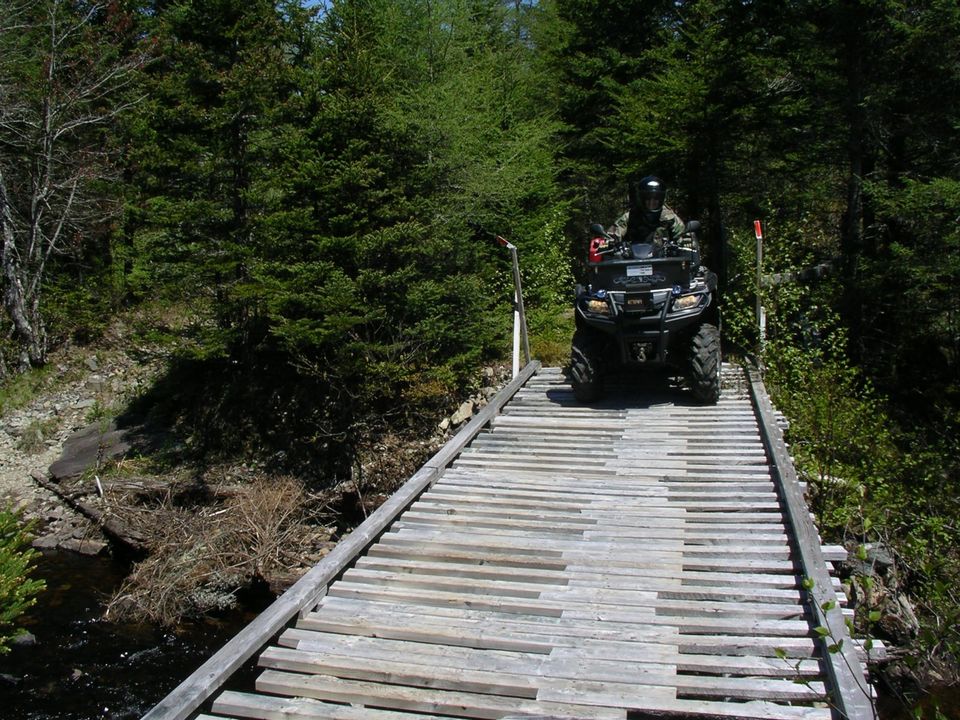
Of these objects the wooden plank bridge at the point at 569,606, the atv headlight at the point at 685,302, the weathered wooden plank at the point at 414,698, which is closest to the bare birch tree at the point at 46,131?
the atv headlight at the point at 685,302

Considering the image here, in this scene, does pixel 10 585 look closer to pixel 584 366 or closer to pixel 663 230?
pixel 584 366

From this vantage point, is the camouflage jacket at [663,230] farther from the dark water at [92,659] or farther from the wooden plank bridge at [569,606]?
the dark water at [92,659]

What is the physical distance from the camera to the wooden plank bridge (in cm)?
369

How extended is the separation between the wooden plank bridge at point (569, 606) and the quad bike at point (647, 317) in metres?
1.25

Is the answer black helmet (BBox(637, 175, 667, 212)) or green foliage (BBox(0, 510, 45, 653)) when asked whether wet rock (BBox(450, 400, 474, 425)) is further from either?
green foliage (BBox(0, 510, 45, 653))

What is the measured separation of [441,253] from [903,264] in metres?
6.07

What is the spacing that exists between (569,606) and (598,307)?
418 centimetres

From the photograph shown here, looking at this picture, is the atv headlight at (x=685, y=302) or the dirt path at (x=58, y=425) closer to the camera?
the atv headlight at (x=685, y=302)

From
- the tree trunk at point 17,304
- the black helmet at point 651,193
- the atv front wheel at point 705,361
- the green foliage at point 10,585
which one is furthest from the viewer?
the tree trunk at point 17,304

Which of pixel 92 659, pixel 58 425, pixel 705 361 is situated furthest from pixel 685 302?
pixel 58 425

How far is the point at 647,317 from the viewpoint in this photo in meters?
7.88

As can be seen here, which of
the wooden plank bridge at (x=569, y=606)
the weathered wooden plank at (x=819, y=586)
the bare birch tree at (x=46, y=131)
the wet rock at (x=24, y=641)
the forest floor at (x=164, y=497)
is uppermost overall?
the bare birch tree at (x=46, y=131)

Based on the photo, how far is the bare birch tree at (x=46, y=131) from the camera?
15305 mm

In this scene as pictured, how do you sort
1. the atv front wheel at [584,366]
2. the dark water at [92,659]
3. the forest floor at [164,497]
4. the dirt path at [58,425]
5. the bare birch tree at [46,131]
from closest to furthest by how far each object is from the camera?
1. the dark water at [92,659]
2. the atv front wheel at [584,366]
3. the forest floor at [164,497]
4. the dirt path at [58,425]
5. the bare birch tree at [46,131]
